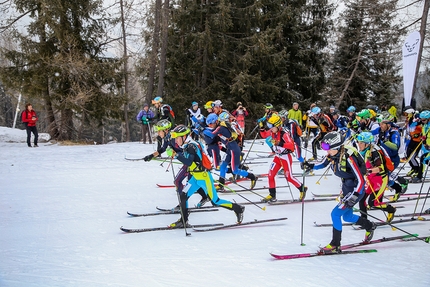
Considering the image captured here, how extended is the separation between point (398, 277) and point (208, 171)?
347 centimetres

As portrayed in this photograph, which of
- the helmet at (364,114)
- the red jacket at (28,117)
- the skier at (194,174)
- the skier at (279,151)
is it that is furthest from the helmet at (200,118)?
the red jacket at (28,117)

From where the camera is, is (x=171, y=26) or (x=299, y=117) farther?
(x=171, y=26)

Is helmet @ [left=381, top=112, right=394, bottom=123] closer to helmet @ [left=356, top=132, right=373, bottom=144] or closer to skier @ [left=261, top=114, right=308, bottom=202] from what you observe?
skier @ [left=261, top=114, right=308, bottom=202]

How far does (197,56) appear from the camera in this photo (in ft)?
79.9

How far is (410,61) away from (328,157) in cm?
1187

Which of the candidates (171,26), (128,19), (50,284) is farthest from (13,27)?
(50,284)

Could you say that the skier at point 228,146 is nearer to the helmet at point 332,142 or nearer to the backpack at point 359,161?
the helmet at point 332,142

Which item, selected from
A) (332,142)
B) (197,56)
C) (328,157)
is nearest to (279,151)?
(328,157)

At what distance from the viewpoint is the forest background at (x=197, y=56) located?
18.8 meters

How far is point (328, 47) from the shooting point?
91.5ft

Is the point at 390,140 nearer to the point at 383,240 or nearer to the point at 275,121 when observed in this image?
the point at 275,121

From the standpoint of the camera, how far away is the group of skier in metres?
5.88

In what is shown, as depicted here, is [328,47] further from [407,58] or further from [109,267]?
[109,267]

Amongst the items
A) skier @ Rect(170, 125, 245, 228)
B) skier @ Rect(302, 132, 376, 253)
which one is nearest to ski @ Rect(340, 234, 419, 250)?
skier @ Rect(302, 132, 376, 253)
